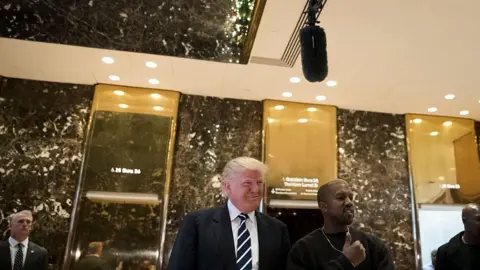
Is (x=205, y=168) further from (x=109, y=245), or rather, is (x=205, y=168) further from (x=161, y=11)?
(x=161, y=11)

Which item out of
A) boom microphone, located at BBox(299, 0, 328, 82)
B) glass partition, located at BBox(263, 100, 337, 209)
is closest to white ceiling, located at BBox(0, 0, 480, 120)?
glass partition, located at BBox(263, 100, 337, 209)

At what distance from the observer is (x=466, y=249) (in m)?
3.30

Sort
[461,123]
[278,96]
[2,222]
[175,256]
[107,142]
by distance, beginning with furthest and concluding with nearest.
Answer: [461,123], [278,96], [107,142], [2,222], [175,256]

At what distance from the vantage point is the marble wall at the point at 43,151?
521 cm

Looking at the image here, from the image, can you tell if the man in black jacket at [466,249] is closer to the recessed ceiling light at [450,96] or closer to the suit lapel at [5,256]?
the recessed ceiling light at [450,96]

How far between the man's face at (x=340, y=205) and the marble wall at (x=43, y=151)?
3.89 meters

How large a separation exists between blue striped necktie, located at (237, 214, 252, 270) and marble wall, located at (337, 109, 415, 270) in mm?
3929

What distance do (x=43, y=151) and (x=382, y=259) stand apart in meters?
4.60

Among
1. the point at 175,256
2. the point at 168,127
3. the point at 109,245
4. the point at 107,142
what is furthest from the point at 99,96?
the point at 175,256

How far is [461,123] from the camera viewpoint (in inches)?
262

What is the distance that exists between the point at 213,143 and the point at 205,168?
1.24 feet

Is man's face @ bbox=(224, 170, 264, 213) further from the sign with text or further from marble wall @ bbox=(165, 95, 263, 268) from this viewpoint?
the sign with text

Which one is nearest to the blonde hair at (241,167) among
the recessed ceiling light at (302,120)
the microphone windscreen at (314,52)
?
the microphone windscreen at (314,52)

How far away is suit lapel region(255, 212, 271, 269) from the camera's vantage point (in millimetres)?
2316
